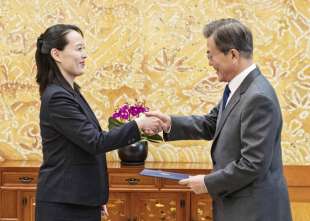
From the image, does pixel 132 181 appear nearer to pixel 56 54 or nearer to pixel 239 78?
pixel 56 54

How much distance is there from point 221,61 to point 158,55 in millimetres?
2040

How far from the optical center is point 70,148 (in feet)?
8.32

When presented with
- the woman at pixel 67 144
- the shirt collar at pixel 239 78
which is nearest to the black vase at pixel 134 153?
the woman at pixel 67 144

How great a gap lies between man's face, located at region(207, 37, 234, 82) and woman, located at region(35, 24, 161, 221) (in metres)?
0.55

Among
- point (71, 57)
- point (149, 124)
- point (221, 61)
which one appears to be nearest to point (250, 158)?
point (221, 61)

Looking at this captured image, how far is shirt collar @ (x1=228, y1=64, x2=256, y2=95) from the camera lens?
2311 millimetres

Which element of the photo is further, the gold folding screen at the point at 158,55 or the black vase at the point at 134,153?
the gold folding screen at the point at 158,55

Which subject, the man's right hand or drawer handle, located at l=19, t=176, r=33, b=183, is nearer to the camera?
the man's right hand

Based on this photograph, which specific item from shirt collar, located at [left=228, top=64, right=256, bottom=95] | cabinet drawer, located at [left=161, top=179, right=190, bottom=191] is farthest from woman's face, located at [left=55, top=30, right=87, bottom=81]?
cabinet drawer, located at [left=161, top=179, right=190, bottom=191]

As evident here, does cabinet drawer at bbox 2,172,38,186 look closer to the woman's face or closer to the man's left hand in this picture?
the woman's face

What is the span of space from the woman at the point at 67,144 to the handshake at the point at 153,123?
69 mm

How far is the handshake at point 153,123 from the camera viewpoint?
2.74m

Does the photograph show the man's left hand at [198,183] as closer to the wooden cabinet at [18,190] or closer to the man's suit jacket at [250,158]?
the man's suit jacket at [250,158]

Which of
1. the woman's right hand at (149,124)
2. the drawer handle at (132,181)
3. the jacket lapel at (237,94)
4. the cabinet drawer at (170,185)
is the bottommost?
the cabinet drawer at (170,185)
